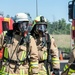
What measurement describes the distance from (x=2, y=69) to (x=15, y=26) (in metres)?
0.70

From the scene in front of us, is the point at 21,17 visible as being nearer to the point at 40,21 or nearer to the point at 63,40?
the point at 40,21

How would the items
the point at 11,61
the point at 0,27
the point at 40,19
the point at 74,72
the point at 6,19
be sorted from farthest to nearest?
the point at 6,19 < the point at 0,27 < the point at 40,19 < the point at 11,61 < the point at 74,72

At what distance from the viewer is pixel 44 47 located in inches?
277

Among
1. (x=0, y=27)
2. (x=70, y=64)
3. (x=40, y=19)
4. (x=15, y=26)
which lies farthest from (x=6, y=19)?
(x=70, y=64)

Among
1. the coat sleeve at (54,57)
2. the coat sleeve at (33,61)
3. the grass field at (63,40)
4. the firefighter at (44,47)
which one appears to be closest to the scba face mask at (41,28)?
the firefighter at (44,47)

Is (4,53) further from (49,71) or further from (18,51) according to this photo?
(49,71)

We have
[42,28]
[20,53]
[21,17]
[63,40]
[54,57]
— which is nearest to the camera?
[20,53]

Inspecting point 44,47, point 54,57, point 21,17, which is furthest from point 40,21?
point 21,17

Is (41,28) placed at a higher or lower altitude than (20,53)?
higher

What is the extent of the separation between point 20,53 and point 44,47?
1.34 m

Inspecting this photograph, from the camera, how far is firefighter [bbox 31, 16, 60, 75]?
6914 millimetres

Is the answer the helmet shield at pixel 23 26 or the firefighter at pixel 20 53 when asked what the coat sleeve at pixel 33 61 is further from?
the helmet shield at pixel 23 26

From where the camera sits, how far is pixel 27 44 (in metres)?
5.83

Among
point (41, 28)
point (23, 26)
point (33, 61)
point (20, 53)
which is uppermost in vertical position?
point (23, 26)
